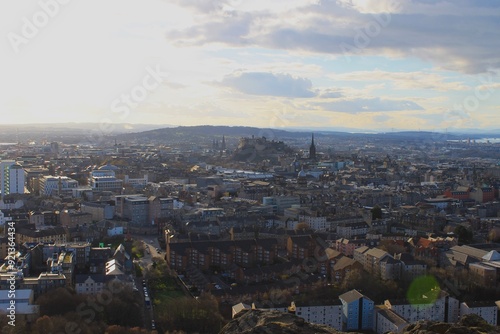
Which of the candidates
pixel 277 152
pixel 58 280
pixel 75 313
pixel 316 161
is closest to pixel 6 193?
pixel 58 280

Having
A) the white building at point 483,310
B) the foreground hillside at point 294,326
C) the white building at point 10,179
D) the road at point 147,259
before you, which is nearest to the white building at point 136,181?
the white building at point 10,179

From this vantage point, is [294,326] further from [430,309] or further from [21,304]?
[430,309]

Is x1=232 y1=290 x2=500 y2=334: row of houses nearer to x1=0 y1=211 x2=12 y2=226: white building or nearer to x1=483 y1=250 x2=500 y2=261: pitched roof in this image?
x1=483 y1=250 x2=500 y2=261: pitched roof

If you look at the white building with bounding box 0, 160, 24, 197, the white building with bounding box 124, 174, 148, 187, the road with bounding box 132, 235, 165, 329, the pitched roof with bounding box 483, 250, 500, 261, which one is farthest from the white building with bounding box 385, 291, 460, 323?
the white building with bounding box 0, 160, 24, 197

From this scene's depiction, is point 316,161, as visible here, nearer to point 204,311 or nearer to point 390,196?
point 390,196

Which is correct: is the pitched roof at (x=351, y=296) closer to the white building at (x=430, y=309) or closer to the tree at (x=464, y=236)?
the white building at (x=430, y=309)

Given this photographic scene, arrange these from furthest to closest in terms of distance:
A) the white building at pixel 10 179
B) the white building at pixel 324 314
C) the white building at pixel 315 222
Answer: the white building at pixel 10 179
the white building at pixel 315 222
the white building at pixel 324 314
